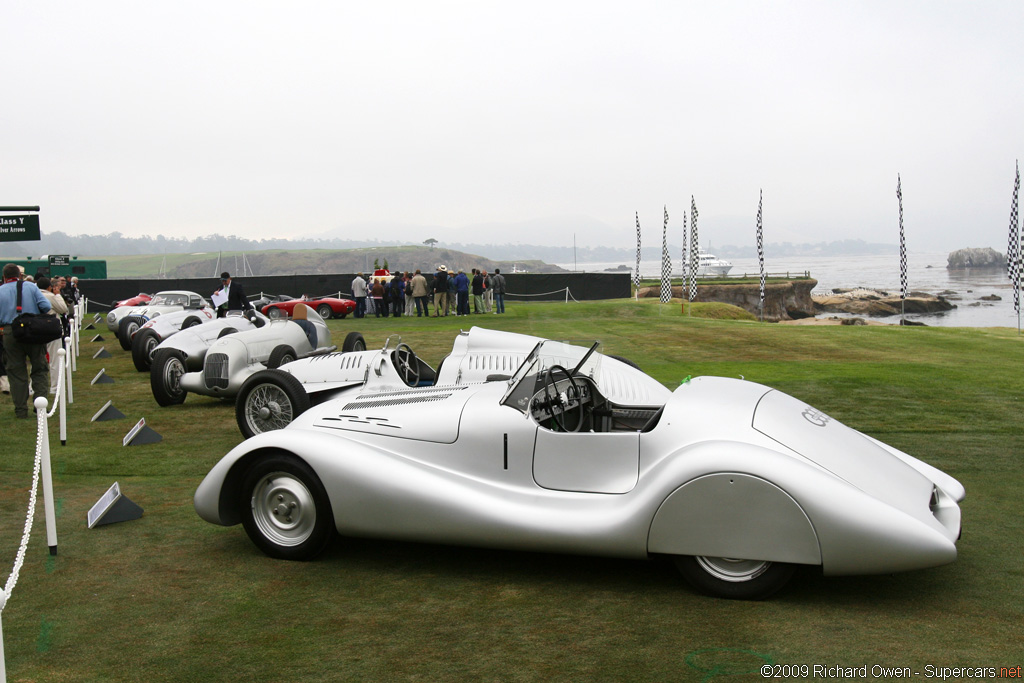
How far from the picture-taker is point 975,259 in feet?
467

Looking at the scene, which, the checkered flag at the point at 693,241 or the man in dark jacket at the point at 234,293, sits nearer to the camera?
the man in dark jacket at the point at 234,293

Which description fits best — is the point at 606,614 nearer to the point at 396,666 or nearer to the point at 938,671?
the point at 396,666

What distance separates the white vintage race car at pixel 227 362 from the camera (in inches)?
436

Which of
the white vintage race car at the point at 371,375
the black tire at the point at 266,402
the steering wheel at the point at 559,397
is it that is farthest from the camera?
the black tire at the point at 266,402

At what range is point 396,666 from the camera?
360 cm

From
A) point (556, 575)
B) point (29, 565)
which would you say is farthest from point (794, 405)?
point (29, 565)

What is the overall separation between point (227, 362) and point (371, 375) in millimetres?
3540

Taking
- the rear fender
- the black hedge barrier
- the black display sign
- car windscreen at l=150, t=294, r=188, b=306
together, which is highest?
the black display sign

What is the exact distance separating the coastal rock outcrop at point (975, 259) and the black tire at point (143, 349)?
6049 inches

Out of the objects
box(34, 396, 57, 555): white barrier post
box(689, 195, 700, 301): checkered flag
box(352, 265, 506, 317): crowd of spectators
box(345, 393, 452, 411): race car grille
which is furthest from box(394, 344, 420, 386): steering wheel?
box(689, 195, 700, 301): checkered flag

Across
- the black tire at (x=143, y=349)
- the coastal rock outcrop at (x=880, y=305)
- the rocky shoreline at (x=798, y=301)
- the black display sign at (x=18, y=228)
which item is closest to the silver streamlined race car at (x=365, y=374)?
the black tire at (x=143, y=349)

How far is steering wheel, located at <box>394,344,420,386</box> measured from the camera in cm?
868

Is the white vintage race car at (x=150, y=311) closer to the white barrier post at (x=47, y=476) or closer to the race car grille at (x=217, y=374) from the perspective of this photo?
the race car grille at (x=217, y=374)

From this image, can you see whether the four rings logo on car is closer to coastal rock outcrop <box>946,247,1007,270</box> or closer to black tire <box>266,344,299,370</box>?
black tire <box>266,344,299,370</box>
